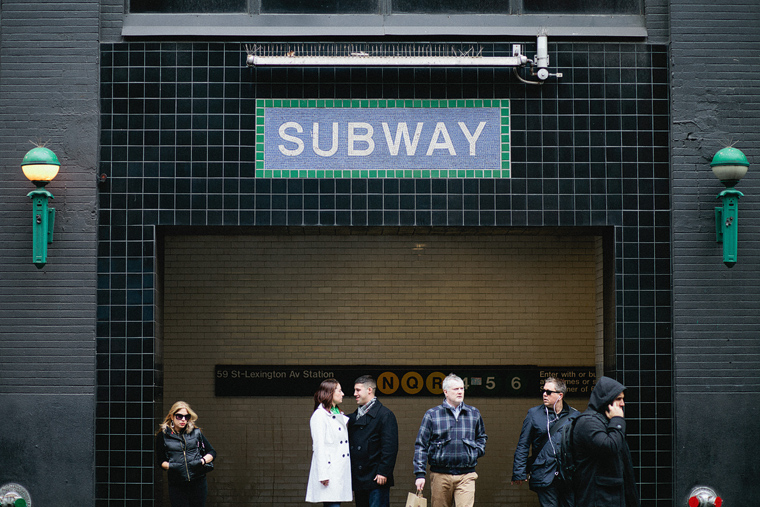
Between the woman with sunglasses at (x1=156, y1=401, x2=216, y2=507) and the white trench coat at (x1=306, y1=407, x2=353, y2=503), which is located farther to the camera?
the white trench coat at (x1=306, y1=407, x2=353, y2=503)

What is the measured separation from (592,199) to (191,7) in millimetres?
4676

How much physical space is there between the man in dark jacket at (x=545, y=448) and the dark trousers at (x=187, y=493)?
9.86 ft

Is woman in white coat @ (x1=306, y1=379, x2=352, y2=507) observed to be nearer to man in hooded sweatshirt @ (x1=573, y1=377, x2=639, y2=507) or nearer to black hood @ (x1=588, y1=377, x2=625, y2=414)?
man in hooded sweatshirt @ (x1=573, y1=377, x2=639, y2=507)

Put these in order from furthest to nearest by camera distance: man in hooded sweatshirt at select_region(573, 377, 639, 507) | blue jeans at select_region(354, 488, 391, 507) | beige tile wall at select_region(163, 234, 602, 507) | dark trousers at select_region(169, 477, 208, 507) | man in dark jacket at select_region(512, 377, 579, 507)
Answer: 1. beige tile wall at select_region(163, 234, 602, 507)
2. blue jeans at select_region(354, 488, 391, 507)
3. dark trousers at select_region(169, 477, 208, 507)
4. man in dark jacket at select_region(512, 377, 579, 507)
5. man in hooded sweatshirt at select_region(573, 377, 639, 507)

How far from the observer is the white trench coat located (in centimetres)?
855

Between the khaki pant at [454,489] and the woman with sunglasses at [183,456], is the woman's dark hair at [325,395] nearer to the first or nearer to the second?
the woman with sunglasses at [183,456]

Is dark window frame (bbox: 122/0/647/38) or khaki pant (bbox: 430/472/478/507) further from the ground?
dark window frame (bbox: 122/0/647/38)

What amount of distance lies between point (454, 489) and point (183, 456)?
259cm

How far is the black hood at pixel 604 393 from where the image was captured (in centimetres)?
642

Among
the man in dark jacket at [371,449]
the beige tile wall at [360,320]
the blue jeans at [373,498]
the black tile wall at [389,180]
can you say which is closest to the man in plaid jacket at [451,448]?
the man in dark jacket at [371,449]

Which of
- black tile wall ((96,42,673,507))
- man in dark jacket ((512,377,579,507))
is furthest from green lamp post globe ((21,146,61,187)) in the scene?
man in dark jacket ((512,377,579,507))

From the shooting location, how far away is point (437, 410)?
8.41 m

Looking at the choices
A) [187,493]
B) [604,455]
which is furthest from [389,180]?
[604,455]

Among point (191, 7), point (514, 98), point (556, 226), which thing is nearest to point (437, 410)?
point (556, 226)
